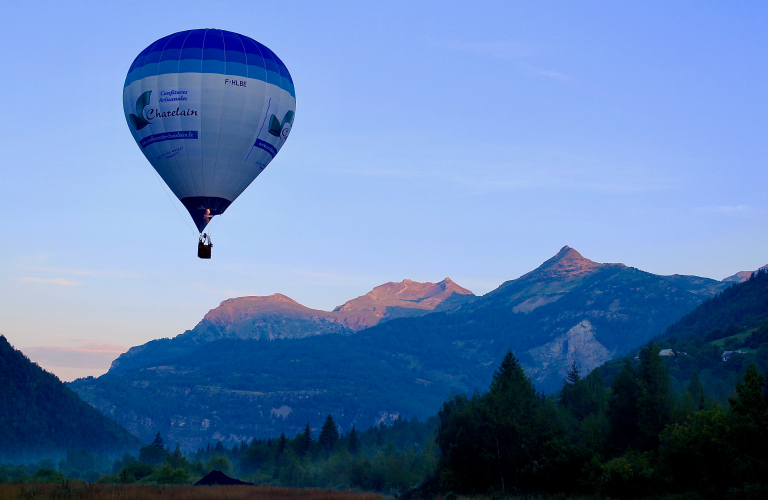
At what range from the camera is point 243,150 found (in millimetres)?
73875

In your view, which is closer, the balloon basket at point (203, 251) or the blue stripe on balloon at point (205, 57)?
the balloon basket at point (203, 251)

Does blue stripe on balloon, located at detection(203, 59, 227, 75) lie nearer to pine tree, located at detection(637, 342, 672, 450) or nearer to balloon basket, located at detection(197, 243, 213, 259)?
balloon basket, located at detection(197, 243, 213, 259)

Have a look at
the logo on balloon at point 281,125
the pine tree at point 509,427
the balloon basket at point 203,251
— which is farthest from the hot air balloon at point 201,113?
the pine tree at point 509,427

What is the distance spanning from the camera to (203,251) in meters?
68.5

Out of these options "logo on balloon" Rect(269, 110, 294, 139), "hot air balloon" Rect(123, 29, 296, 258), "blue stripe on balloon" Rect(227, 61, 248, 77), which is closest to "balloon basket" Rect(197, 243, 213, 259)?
"hot air balloon" Rect(123, 29, 296, 258)

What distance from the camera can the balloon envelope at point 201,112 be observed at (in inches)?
2825

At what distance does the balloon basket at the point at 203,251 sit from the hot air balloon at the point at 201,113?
1.21 ft

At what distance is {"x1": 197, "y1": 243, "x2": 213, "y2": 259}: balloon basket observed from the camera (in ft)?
223

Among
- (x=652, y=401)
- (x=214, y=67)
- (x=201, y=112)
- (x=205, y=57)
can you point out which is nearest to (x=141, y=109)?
(x=201, y=112)

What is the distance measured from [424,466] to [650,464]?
313 feet

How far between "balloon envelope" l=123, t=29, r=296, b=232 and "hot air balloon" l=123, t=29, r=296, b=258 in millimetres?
92

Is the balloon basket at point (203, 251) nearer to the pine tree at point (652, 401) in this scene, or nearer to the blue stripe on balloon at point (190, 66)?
the blue stripe on balloon at point (190, 66)

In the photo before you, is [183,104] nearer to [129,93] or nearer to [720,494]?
[129,93]

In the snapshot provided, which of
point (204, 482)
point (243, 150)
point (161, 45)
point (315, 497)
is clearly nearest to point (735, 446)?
point (315, 497)
